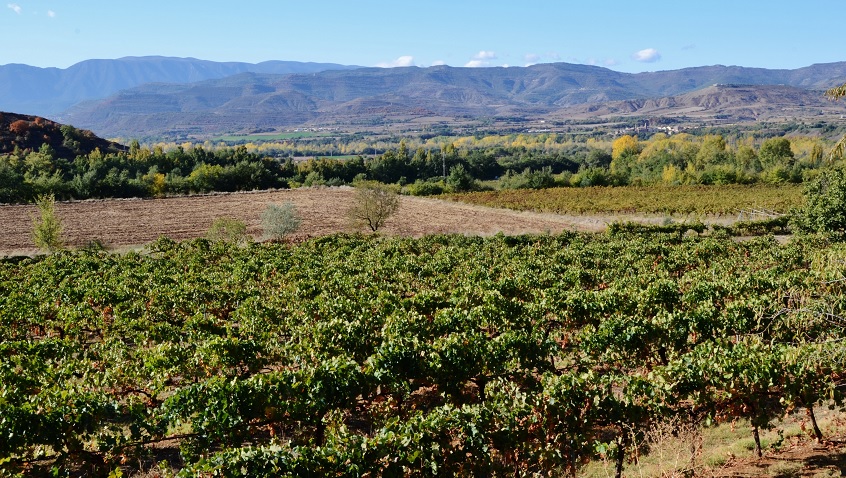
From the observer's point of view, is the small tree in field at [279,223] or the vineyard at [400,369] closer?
the vineyard at [400,369]

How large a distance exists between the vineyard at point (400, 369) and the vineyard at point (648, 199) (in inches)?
1677

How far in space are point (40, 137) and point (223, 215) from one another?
74721 millimetres

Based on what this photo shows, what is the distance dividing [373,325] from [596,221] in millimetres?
50188

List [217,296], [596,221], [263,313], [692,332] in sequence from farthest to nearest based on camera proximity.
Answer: [596,221] → [217,296] → [263,313] → [692,332]

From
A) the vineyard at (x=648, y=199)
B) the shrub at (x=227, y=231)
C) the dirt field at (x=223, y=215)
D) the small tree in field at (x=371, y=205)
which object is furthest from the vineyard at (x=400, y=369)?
the vineyard at (x=648, y=199)

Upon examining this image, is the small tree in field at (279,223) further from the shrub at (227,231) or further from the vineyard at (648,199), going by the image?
the vineyard at (648,199)

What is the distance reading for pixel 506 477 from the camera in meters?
11.2

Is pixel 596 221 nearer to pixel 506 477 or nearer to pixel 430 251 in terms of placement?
pixel 430 251

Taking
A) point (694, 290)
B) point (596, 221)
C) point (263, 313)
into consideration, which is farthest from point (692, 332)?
point (596, 221)

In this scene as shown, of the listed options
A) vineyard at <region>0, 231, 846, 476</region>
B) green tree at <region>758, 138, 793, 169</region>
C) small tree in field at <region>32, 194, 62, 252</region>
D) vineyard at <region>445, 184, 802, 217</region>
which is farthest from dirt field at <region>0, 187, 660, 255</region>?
green tree at <region>758, 138, 793, 169</region>

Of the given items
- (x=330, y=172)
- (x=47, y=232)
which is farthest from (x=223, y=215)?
(x=330, y=172)

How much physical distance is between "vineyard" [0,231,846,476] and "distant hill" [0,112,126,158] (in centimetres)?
10478

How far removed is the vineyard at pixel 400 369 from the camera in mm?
10742

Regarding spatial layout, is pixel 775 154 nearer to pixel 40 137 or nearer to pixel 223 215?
pixel 223 215
